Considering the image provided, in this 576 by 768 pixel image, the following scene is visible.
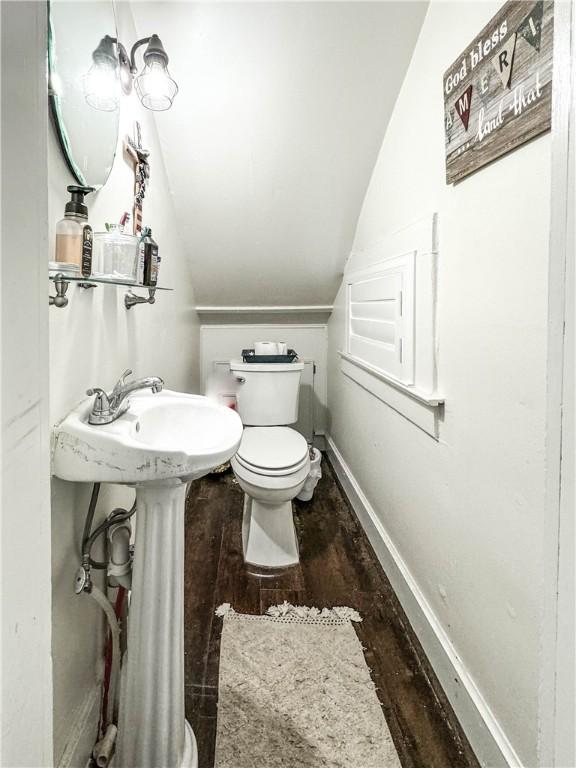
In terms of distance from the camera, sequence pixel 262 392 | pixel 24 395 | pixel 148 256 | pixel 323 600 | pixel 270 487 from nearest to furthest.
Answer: pixel 24 395
pixel 148 256
pixel 323 600
pixel 270 487
pixel 262 392

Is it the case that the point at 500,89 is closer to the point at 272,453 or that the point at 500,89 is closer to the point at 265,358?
the point at 272,453

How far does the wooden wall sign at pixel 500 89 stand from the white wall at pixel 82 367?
0.94 meters

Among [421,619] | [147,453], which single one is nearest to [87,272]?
[147,453]

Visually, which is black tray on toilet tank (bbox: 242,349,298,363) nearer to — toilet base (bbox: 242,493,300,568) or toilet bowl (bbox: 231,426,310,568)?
toilet bowl (bbox: 231,426,310,568)

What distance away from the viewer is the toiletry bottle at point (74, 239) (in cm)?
83

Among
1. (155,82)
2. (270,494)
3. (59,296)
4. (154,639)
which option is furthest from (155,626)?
(155,82)

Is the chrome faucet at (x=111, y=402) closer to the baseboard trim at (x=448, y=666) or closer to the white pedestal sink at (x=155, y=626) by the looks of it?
the white pedestal sink at (x=155, y=626)

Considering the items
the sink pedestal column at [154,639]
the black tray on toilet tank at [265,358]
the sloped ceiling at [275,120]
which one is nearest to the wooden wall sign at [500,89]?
the sloped ceiling at [275,120]

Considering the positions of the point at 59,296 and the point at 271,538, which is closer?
the point at 59,296

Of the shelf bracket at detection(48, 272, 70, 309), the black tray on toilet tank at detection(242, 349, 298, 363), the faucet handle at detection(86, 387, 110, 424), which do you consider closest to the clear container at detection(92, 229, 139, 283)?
the shelf bracket at detection(48, 272, 70, 309)

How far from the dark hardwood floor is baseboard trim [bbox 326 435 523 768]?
3 cm

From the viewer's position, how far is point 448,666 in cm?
118

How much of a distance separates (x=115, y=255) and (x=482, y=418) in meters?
0.99

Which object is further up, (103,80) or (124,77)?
(124,77)
